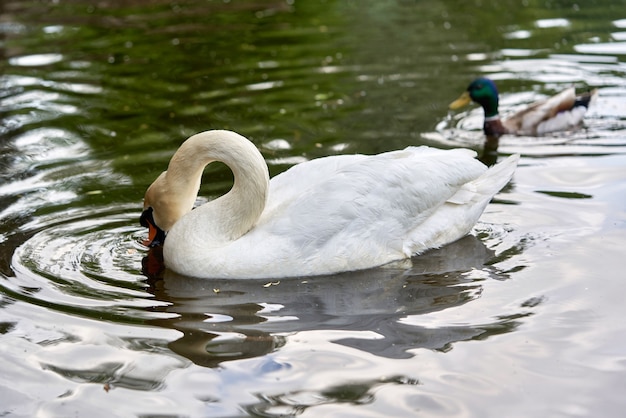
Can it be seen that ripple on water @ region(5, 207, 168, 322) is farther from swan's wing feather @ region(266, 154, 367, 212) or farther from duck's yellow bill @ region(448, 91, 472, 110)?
duck's yellow bill @ region(448, 91, 472, 110)

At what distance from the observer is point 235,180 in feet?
23.3

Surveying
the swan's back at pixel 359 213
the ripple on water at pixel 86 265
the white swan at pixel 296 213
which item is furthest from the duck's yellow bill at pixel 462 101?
the ripple on water at pixel 86 265

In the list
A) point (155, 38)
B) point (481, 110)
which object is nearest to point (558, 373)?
point (481, 110)

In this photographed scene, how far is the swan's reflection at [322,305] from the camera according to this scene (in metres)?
5.98

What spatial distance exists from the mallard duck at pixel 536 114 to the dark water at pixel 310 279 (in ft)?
0.70

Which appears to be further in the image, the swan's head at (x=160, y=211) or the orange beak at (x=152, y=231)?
the orange beak at (x=152, y=231)

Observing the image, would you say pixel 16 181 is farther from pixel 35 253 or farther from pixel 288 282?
pixel 288 282

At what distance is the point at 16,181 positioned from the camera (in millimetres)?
9453

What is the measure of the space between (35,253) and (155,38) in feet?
28.9

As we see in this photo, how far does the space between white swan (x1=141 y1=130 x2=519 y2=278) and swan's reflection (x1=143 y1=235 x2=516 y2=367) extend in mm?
137

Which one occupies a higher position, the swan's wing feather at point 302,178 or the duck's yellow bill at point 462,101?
the swan's wing feather at point 302,178

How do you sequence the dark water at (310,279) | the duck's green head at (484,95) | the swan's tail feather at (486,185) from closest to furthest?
the dark water at (310,279) → the swan's tail feather at (486,185) → the duck's green head at (484,95)

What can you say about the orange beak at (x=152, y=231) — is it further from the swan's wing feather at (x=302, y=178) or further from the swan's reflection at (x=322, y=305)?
the swan's wing feather at (x=302, y=178)

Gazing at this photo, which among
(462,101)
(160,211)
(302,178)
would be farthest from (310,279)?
(462,101)
